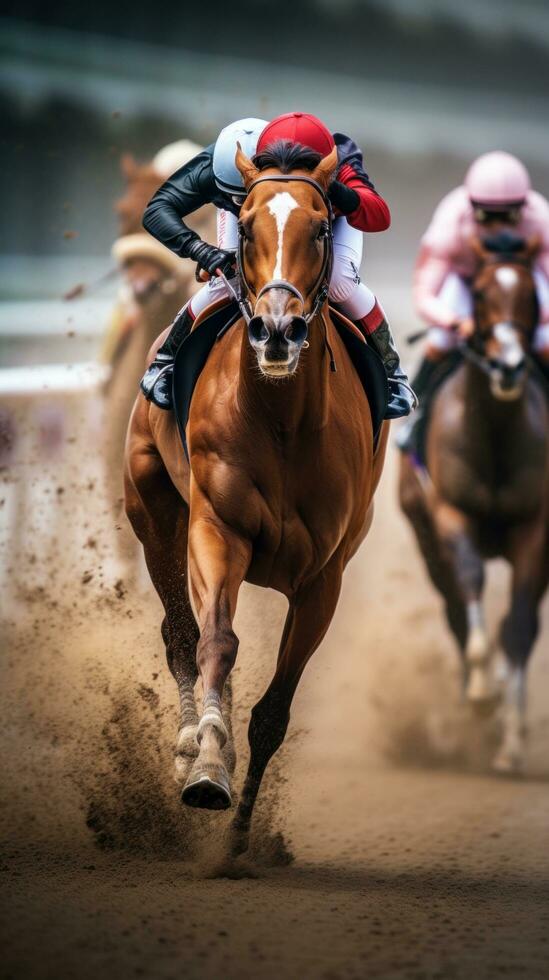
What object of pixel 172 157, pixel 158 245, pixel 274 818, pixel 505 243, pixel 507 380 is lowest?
pixel 274 818

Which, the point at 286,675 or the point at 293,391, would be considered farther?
the point at 286,675

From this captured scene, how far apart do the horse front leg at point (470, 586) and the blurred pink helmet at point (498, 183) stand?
174cm

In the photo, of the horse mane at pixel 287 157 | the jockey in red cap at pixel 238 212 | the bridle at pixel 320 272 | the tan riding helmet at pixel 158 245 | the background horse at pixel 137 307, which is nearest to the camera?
the bridle at pixel 320 272

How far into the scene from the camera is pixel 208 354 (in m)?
5.07

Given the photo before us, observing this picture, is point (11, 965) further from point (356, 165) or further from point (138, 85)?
point (138, 85)

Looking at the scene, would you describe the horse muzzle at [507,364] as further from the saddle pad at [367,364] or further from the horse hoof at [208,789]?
the horse hoof at [208,789]

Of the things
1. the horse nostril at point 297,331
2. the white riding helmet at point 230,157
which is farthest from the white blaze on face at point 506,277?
the horse nostril at point 297,331

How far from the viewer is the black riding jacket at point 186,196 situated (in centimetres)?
498

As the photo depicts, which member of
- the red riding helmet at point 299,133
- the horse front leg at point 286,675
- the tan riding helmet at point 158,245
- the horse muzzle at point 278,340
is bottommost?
the horse front leg at point 286,675

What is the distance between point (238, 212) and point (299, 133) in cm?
34

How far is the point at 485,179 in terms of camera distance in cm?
886

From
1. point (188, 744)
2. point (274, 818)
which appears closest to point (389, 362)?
point (188, 744)

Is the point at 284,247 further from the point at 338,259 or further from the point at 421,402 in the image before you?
the point at 421,402

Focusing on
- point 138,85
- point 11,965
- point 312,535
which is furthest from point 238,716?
point 138,85
